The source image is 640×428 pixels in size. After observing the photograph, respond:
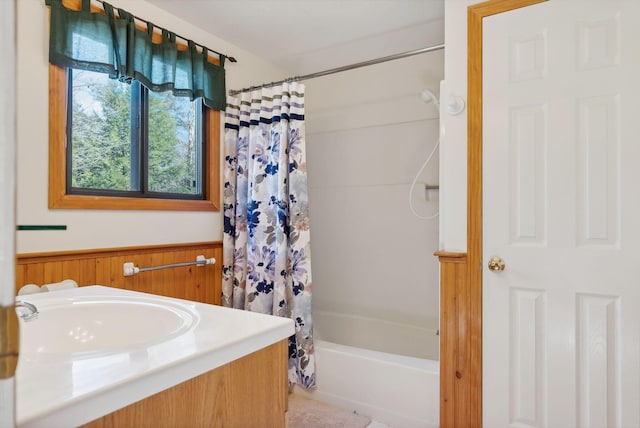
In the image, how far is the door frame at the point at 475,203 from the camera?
1671 mm

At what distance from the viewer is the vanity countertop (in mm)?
525

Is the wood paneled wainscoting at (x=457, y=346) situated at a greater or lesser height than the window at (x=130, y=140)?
lesser

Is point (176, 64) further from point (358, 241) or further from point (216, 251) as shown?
point (358, 241)

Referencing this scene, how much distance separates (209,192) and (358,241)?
120 cm

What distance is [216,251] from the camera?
2.49 m

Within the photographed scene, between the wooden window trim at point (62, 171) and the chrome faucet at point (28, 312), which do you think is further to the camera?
the wooden window trim at point (62, 171)

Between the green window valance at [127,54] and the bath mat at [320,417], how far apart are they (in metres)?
1.90

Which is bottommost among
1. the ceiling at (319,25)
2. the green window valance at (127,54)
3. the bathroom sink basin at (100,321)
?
the bathroom sink basin at (100,321)

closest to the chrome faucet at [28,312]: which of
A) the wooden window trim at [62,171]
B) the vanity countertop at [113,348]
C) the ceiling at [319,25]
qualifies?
the vanity countertop at [113,348]

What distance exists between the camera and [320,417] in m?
2.01

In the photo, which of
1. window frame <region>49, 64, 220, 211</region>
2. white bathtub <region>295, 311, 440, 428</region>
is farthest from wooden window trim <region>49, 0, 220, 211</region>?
white bathtub <region>295, 311, 440, 428</region>
